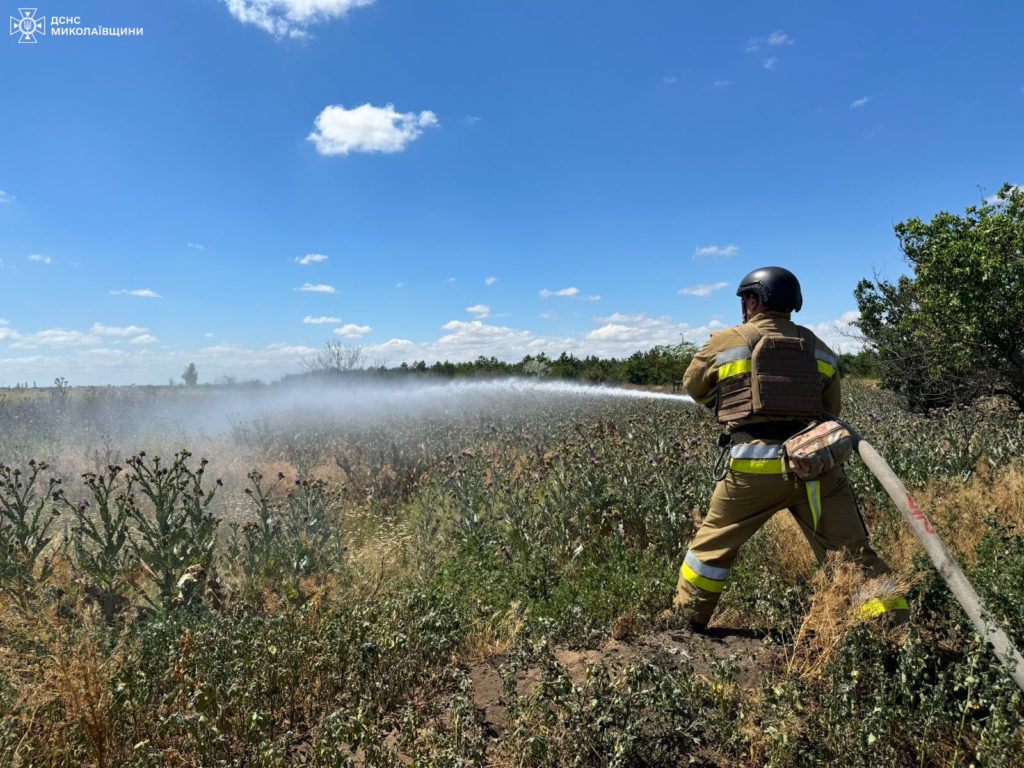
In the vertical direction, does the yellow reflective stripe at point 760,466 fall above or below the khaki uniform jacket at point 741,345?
below

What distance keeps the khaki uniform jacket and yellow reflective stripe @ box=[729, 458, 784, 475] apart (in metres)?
0.27

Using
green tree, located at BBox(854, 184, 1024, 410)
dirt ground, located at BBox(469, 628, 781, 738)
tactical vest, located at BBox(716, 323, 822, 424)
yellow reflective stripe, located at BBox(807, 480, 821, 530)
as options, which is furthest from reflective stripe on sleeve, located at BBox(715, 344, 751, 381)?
green tree, located at BBox(854, 184, 1024, 410)

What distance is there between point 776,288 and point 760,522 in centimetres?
160

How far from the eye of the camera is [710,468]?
6535 millimetres

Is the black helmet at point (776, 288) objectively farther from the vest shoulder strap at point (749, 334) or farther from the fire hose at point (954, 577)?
the fire hose at point (954, 577)

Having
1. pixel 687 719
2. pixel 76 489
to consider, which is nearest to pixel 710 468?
pixel 687 719

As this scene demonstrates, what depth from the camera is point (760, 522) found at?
3.65m

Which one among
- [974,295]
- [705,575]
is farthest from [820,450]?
[974,295]

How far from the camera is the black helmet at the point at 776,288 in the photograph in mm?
3791

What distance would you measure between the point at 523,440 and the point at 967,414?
7.85 meters

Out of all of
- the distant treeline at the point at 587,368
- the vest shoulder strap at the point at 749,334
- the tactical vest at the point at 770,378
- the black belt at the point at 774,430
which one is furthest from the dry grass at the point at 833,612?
the distant treeline at the point at 587,368

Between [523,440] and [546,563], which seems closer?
[546,563]

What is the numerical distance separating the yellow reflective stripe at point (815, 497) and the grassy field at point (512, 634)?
441 mm

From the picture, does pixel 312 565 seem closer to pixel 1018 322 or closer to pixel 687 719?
pixel 687 719
